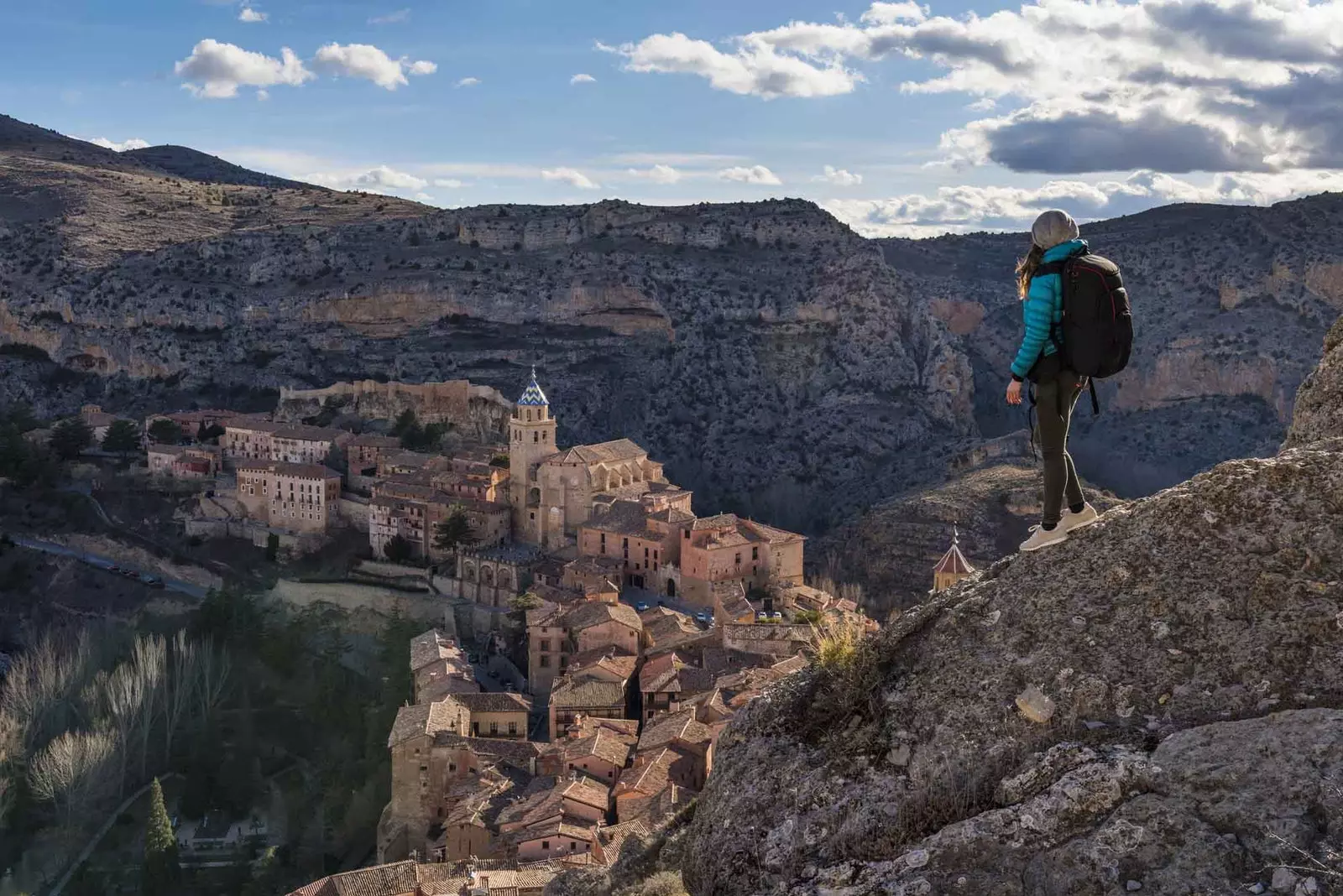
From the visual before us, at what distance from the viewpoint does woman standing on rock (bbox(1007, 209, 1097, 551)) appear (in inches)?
252

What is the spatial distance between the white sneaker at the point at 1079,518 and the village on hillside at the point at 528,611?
800 centimetres

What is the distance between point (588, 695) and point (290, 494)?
68.5 feet

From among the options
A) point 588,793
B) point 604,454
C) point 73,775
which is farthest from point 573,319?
point 588,793

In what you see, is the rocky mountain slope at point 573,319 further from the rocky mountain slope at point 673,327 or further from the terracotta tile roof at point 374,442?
the terracotta tile roof at point 374,442

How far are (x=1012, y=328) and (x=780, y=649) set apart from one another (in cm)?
7171

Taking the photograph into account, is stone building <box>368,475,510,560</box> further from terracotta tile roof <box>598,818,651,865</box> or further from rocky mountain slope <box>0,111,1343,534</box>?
rocky mountain slope <box>0,111,1343,534</box>

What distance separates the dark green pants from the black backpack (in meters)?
0.23

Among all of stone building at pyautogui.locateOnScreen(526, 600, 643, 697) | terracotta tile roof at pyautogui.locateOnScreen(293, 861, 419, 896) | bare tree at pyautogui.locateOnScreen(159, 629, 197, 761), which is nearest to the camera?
terracotta tile roof at pyautogui.locateOnScreen(293, 861, 419, 896)

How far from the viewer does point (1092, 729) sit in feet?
16.6

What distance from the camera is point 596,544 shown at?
39125mm

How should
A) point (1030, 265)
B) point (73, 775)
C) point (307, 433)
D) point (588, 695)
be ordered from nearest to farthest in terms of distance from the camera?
point (1030, 265) < point (588, 695) < point (73, 775) < point (307, 433)

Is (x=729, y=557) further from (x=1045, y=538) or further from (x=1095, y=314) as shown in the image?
(x=1095, y=314)

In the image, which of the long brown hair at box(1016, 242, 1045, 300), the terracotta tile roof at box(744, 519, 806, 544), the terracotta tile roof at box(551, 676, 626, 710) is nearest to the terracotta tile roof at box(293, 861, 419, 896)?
the terracotta tile roof at box(551, 676, 626, 710)

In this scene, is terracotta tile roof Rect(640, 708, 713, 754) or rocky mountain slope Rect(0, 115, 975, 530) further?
rocky mountain slope Rect(0, 115, 975, 530)
